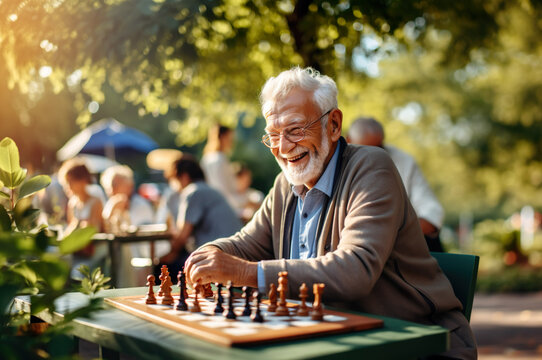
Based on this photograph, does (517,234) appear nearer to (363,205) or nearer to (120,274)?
(120,274)

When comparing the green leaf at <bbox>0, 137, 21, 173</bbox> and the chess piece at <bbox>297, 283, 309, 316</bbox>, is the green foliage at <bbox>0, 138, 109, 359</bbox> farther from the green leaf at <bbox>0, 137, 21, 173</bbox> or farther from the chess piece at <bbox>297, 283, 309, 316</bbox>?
the chess piece at <bbox>297, 283, 309, 316</bbox>

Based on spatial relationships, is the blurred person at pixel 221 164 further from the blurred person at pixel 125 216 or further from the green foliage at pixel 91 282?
the green foliage at pixel 91 282

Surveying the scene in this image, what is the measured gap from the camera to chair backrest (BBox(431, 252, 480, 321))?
265 centimetres

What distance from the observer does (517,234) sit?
1614 centimetres

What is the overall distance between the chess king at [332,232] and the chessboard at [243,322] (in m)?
0.14

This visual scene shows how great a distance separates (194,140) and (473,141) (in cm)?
1127

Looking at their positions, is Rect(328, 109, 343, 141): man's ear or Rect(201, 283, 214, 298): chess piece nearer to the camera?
Rect(201, 283, 214, 298): chess piece

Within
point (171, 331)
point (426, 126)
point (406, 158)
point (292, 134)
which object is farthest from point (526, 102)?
point (171, 331)

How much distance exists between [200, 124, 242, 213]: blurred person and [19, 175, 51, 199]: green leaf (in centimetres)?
600

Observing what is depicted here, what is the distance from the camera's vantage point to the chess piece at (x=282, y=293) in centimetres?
197

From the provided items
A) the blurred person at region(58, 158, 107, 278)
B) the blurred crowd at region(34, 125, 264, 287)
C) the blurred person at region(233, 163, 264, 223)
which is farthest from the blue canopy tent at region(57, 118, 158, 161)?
the blurred person at region(58, 158, 107, 278)

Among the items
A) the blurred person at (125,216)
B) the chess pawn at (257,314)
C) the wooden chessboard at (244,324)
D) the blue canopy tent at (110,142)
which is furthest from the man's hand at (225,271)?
the blue canopy tent at (110,142)

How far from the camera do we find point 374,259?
2225 mm

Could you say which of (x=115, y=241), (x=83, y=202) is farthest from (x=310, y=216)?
(x=83, y=202)
